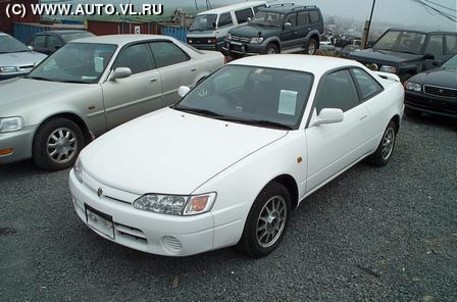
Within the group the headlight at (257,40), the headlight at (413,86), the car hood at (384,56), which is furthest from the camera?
the headlight at (257,40)

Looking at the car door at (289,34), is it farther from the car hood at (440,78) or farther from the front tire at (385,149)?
the front tire at (385,149)

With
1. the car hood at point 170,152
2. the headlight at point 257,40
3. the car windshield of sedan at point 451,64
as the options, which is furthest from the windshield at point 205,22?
the car hood at point 170,152

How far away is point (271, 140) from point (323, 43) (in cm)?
1456

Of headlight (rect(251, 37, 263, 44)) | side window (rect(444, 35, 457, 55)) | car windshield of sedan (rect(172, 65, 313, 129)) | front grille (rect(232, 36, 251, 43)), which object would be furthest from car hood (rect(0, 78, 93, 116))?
side window (rect(444, 35, 457, 55))

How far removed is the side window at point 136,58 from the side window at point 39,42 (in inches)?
293

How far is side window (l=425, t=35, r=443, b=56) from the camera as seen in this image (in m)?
9.11

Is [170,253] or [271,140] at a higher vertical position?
[271,140]

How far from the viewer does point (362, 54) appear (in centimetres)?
897

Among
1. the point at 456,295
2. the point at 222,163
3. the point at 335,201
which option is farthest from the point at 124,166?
the point at 456,295

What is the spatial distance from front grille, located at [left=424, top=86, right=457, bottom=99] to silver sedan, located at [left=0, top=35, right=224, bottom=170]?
4.02m

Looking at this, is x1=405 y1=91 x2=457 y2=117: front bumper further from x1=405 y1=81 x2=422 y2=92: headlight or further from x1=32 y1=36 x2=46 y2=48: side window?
x1=32 y1=36 x2=46 y2=48: side window

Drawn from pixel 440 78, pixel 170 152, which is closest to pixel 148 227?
pixel 170 152

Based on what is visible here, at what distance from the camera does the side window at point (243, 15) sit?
15.4 m

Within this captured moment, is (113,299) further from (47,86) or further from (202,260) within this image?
(47,86)
